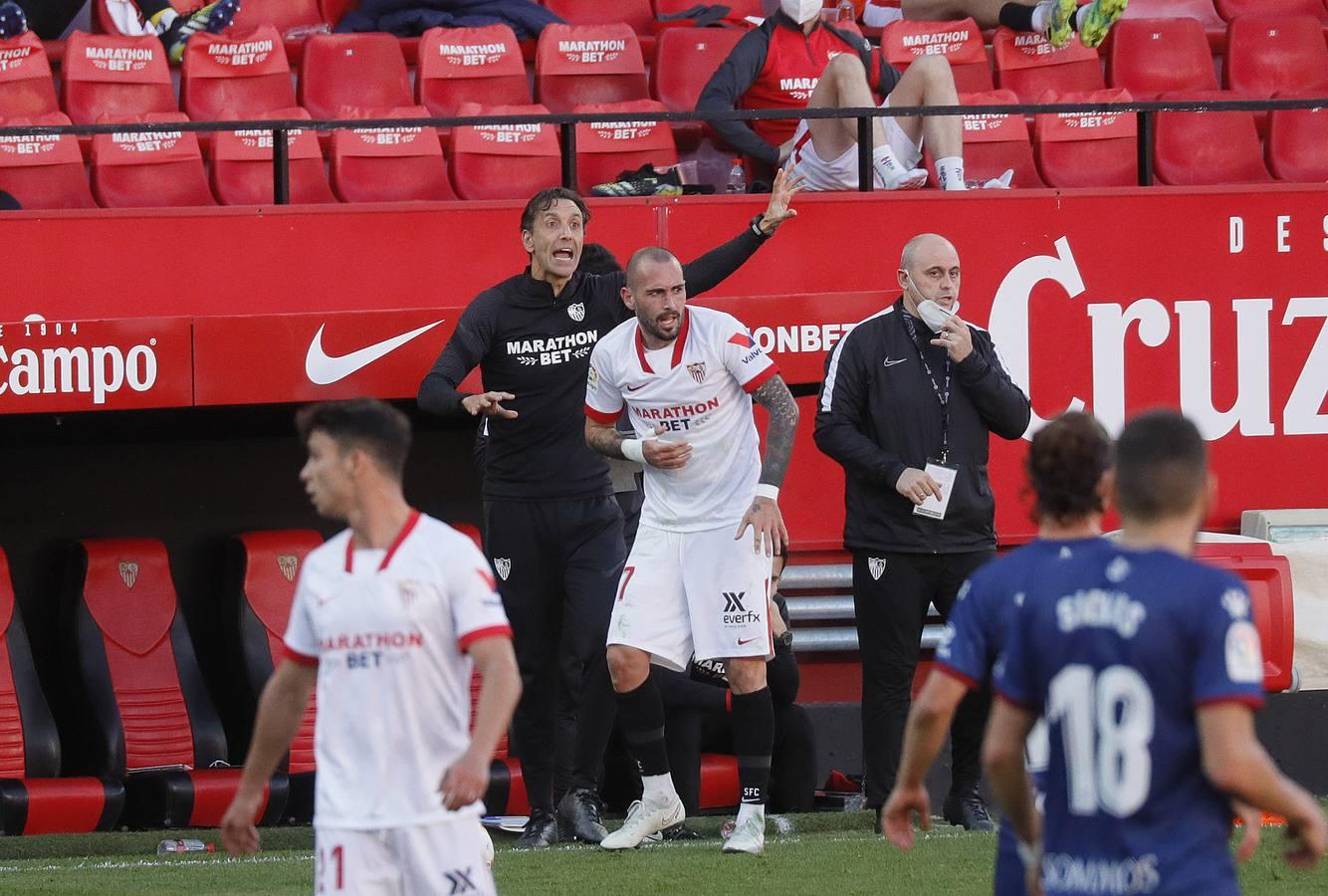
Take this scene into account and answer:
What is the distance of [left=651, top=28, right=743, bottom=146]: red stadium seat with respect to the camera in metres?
10.9

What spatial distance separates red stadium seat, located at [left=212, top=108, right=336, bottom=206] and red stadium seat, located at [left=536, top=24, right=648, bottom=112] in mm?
1526

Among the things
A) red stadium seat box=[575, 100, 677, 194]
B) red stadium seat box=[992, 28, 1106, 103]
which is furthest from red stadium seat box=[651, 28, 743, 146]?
red stadium seat box=[992, 28, 1106, 103]

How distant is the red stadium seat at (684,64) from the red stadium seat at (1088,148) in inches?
71.2

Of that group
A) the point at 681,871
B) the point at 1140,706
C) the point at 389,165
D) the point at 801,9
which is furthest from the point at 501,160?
the point at 1140,706

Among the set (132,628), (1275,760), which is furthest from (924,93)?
(132,628)

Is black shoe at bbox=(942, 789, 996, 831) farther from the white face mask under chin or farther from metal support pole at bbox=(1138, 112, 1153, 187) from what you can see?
the white face mask under chin

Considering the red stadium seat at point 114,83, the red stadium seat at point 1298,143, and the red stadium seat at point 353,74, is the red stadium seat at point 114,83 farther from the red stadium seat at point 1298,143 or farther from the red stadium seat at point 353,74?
the red stadium seat at point 1298,143

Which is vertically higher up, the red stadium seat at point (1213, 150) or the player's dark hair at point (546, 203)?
the red stadium seat at point (1213, 150)

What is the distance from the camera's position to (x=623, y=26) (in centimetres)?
1094

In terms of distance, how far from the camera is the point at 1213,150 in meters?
10.7

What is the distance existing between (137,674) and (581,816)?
2.61 meters

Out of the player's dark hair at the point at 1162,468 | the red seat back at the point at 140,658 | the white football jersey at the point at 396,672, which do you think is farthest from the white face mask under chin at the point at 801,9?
the player's dark hair at the point at 1162,468

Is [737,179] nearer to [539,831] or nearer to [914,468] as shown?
[914,468]

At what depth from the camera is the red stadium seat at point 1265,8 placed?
12.0m
